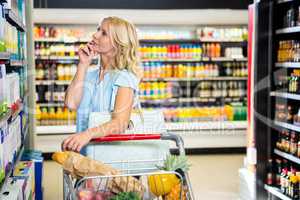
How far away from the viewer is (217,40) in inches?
281

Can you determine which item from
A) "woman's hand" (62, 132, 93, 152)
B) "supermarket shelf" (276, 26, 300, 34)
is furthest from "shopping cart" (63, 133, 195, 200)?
"supermarket shelf" (276, 26, 300, 34)

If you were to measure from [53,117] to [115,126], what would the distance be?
16.0 ft

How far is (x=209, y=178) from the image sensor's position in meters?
5.75

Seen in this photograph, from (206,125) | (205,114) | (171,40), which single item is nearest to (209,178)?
(206,125)

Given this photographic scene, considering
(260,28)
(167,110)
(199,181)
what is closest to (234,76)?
(167,110)

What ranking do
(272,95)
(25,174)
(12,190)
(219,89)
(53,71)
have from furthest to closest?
(219,89) → (53,71) → (272,95) → (25,174) → (12,190)

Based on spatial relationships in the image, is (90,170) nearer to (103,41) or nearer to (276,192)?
(103,41)

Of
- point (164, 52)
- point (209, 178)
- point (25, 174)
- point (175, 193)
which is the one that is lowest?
point (209, 178)

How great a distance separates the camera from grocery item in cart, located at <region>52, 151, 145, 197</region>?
1893mm

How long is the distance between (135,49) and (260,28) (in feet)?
7.36

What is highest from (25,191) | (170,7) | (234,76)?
(170,7)

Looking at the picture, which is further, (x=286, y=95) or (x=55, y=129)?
(x=55, y=129)

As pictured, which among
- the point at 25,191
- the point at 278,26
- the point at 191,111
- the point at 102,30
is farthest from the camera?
the point at 191,111

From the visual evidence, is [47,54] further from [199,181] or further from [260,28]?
[260,28]
